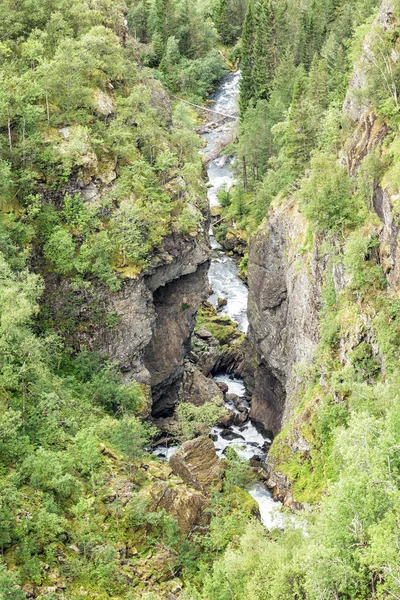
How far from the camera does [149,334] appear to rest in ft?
165

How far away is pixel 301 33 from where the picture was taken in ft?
310

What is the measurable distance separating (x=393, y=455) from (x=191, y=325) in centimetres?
3675

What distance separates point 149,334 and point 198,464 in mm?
12672

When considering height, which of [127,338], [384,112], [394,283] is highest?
[384,112]

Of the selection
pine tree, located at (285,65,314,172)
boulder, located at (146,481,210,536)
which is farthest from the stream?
pine tree, located at (285,65,314,172)

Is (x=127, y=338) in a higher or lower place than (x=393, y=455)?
lower

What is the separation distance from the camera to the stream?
48.1m

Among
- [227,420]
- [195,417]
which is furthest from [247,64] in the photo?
[195,417]

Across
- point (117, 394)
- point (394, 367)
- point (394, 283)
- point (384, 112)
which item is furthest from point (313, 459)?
point (384, 112)

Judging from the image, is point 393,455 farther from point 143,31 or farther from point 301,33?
point 143,31

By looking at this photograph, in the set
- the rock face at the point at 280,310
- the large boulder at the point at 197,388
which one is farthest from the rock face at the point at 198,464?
the large boulder at the point at 197,388

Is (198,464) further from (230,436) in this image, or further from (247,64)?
(247,64)

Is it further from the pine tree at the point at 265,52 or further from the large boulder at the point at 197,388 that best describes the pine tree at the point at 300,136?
the pine tree at the point at 265,52

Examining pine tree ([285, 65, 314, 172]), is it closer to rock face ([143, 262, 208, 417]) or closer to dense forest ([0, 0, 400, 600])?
dense forest ([0, 0, 400, 600])
